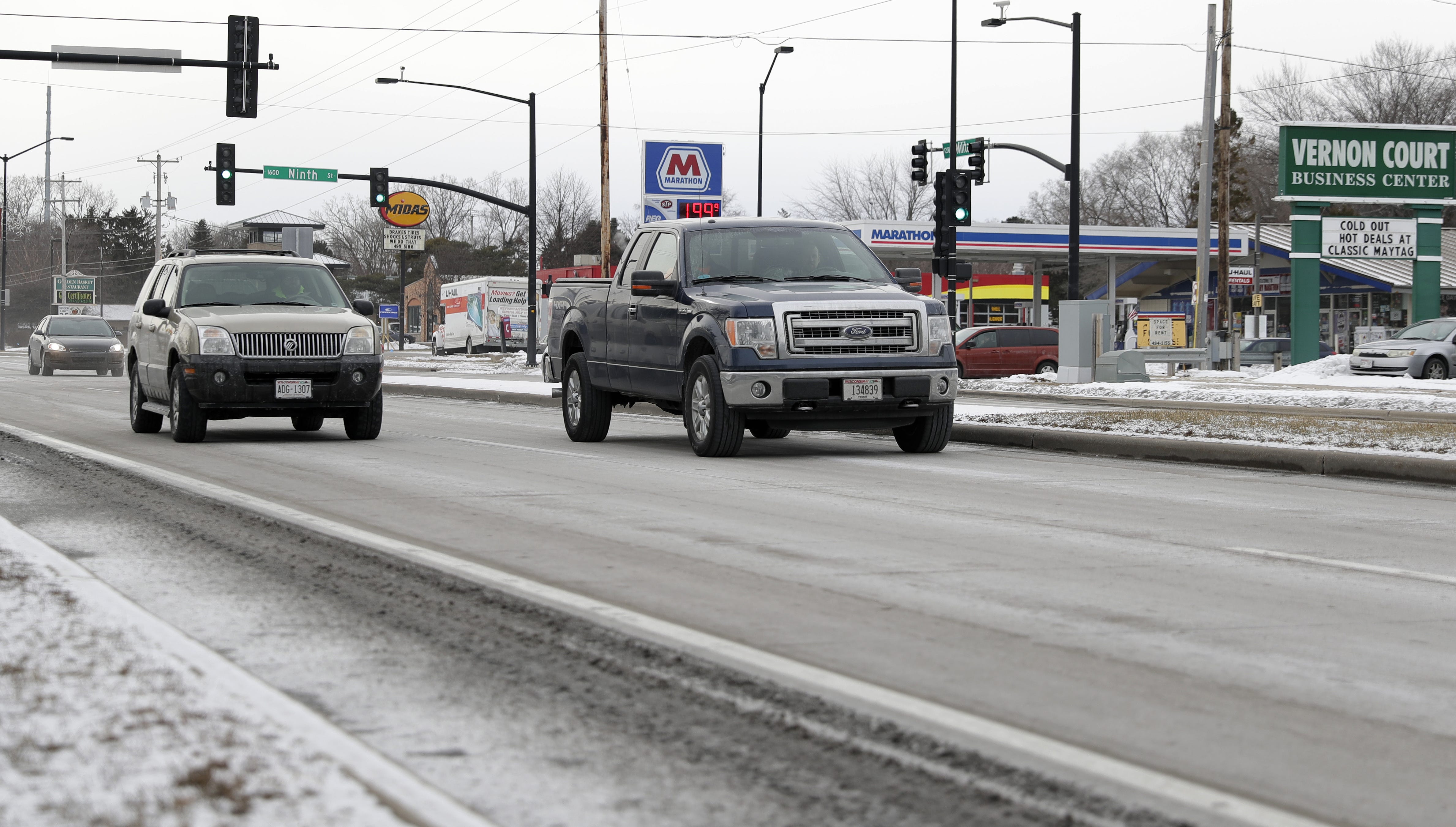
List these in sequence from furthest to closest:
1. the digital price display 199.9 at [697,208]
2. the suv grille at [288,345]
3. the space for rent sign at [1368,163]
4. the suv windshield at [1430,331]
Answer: the space for rent sign at [1368,163]
the suv windshield at [1430,331]
the digital price display 199.9 at [697,208]
the suv grille at [288,345]

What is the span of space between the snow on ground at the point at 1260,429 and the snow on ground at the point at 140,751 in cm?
1035

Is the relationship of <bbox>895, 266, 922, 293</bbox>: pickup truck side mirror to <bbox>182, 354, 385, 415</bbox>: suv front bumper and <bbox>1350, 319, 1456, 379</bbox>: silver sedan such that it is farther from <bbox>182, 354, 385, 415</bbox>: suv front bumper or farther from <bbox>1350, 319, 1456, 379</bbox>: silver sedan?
<bbox>1350, 319, 1456, 379</bbox>: silver sedan

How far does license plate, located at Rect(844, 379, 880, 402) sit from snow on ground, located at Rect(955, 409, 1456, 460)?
9.59 feet

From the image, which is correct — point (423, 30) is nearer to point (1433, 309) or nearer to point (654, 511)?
point (1433, 309)

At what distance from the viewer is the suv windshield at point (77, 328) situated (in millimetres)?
39812

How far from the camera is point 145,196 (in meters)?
111

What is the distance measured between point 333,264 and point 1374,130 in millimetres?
→ 26109

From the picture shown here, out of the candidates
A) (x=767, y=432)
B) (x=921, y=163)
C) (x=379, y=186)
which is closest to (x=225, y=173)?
(x=379, y=186)

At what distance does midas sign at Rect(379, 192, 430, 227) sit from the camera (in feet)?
227

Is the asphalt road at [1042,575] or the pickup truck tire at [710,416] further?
the pickup truck tire at [710,416]

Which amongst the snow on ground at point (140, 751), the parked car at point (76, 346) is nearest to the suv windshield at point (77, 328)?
the parked car at point (76, 346)

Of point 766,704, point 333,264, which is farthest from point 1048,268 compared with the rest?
point 766,704

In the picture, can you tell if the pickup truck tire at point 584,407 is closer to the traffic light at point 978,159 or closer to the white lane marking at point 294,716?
the white lane marking at point 294,716

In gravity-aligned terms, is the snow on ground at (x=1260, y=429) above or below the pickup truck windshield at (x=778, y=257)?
below
